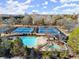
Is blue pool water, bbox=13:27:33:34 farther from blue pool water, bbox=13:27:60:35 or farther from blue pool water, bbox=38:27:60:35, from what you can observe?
blue pool water, bbox=38:27:60:35

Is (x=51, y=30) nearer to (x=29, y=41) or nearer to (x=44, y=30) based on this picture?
(x=44, y=30)

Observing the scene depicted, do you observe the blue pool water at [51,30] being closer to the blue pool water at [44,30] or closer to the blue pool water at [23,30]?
the blue pool water at [44,30]

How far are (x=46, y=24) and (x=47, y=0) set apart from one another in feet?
0.92

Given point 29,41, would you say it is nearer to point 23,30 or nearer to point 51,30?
point 23,30

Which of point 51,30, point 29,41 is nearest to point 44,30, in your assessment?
point 51,30

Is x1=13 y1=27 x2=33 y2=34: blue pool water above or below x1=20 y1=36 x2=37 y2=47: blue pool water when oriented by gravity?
above

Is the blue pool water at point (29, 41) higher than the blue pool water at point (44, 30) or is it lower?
lower

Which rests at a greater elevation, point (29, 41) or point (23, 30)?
point (23, 30)

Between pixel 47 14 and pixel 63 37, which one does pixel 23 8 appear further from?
pixel 63 37

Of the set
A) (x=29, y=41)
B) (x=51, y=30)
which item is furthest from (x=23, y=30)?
(x=51, y=30)

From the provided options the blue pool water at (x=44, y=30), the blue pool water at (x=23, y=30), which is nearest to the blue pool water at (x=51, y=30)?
the blue pool water at (x=44, y=30)

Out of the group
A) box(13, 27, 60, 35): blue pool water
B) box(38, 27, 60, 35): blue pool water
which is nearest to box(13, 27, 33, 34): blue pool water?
box(13, 27, 60, 35): blue pool water

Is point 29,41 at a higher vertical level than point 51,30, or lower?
lower

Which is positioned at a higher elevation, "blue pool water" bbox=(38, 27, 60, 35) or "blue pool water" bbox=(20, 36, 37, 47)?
"blue pool water" bbox=(38, 27, 60, 35)
